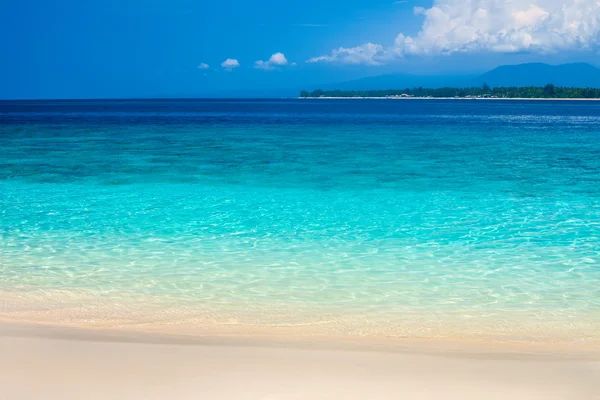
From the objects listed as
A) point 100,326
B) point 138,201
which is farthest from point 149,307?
point 138,201

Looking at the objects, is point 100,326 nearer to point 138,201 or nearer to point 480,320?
point 480,320

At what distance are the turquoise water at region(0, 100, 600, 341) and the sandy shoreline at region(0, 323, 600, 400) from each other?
618 millimetres

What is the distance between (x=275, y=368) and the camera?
17.1 ft

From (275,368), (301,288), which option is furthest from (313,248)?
(275,368)

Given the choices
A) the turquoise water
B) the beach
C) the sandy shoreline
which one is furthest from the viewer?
the turquoise water

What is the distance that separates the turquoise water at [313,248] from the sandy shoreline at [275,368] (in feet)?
2.03

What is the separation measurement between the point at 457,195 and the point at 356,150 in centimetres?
1372

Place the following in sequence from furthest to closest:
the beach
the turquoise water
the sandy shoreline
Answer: the turquoise water → the beach → the sandy shoreline

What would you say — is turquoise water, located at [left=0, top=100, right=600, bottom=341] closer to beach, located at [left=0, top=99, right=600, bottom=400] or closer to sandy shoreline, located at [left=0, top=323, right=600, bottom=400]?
beach, located at [left=0, top=99, right=600, bottom=400]

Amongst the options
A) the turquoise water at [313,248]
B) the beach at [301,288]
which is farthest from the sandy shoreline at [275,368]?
the turquoise water at [313,248]

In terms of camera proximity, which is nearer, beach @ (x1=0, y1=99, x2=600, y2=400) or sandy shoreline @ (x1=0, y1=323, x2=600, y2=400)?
sandy shoreline @ (x1=0, y1=323, x2=600, y2=400)

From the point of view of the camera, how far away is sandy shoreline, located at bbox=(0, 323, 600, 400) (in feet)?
15.5

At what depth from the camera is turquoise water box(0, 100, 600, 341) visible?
6.94 meters

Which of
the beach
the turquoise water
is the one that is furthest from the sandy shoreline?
the turquoise water
